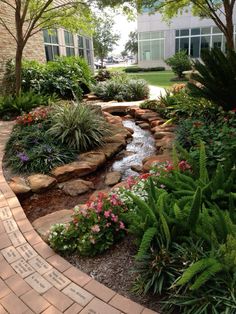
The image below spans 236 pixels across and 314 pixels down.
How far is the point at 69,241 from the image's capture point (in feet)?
7.78

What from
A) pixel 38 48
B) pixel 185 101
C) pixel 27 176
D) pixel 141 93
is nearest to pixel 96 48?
pixel 38 48

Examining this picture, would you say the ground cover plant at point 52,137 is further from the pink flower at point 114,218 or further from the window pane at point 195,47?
the window pane at point 195,47

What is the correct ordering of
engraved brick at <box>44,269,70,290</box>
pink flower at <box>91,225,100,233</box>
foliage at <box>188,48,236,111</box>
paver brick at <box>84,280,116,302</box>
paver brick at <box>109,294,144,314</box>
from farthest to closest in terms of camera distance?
foliage at <box>188,48,236,111</box>
pink flower at <box>91,225,100,233</box>
engraved brick at <box>44,269,70,290</box>
paver brick at <box>84,280,116,302</box>
paver brick at <box>109,294,144,314</box>

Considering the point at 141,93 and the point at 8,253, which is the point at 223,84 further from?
the point at 141,93

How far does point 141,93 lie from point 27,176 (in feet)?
23.9

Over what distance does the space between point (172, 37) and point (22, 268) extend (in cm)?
2894

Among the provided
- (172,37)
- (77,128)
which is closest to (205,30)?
(172,37)

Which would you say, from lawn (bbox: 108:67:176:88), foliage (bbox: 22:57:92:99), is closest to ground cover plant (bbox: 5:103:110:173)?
foliage (bbox: 22:57:92:99)

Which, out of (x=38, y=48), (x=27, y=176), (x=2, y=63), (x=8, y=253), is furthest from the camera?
(x=38, y=48)

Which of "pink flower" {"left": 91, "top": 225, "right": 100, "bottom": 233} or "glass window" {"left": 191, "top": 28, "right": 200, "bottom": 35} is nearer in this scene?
"pink flower" {"left": 91, "top": 225, "right": 100, "bottom": 233}

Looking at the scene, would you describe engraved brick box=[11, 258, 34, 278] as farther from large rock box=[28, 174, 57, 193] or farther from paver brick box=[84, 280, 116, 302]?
large rock box=[28, 174, 57, 193]

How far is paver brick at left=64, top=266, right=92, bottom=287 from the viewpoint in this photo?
2016 mm

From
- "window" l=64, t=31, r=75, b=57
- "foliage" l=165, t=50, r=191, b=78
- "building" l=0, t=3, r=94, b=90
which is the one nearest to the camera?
"building" l=0, t=3, r=94, b=90

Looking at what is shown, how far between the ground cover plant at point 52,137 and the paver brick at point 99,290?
2.31m
